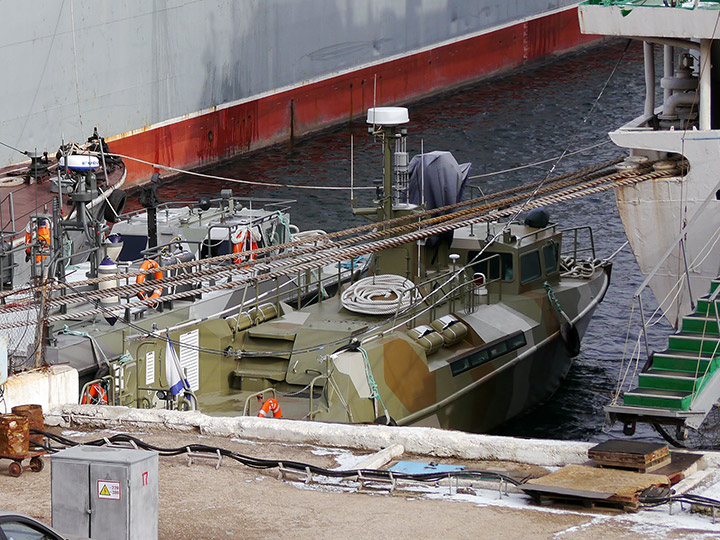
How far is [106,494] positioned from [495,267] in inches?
487

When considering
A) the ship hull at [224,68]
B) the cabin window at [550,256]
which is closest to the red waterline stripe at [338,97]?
the ship hull at [224,68]

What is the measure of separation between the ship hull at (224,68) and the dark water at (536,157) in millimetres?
1048

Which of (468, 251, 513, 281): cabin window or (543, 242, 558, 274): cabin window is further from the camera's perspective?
(543, 242, 558, 274): cabin window

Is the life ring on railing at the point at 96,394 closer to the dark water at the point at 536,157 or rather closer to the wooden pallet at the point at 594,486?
the wooden pallet at the point at 594,486

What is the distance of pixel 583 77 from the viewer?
54625mm

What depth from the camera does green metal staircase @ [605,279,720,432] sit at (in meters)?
14.2

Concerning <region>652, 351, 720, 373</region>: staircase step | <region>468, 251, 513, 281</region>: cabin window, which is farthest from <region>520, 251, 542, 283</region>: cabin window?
<region>652, 351, 720, 373</region>: staircase step

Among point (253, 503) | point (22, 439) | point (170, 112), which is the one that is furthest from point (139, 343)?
point (170, 112)

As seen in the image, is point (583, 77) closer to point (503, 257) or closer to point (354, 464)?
point (503, 257)

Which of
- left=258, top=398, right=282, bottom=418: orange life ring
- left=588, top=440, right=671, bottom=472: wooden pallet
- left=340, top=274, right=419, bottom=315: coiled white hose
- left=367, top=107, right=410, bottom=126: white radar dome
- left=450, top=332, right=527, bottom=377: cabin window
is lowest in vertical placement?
left=450, top=332, right=527, bottom=377: cabin window

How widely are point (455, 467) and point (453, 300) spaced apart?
820cm

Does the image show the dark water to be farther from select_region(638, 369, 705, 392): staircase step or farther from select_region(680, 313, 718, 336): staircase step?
select_region(638, 369, 705, 392): staircase step

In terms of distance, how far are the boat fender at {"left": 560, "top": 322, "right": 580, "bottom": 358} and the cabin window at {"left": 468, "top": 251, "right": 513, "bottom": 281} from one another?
1.42m

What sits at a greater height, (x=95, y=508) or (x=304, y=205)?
(x=95, y=508)
